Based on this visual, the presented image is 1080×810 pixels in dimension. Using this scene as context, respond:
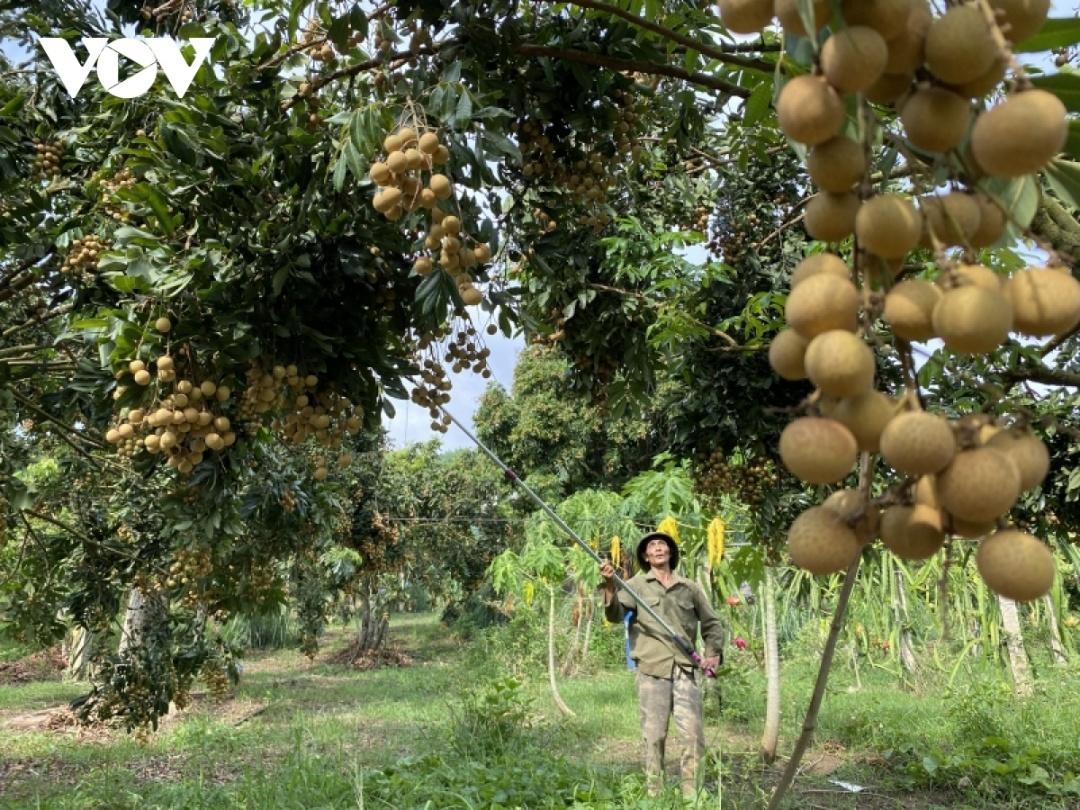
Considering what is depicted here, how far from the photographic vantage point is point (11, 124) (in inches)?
121

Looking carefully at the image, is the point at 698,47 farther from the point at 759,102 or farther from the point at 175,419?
the point at 175,419

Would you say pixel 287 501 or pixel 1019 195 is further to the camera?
pixel 287 501

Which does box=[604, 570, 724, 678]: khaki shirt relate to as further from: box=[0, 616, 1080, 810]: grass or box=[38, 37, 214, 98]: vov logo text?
box=[38, 37, 214, 98]: vov logo text

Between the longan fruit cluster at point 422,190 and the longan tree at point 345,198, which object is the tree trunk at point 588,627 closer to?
the longan tree at point 345,198

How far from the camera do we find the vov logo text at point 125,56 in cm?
214

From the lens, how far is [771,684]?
5.45 metres

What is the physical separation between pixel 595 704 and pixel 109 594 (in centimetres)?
419

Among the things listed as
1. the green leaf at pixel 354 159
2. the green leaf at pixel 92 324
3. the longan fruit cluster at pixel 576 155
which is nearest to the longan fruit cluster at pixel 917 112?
the green leaf at pixel 354 159

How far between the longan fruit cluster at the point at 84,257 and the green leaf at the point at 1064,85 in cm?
272

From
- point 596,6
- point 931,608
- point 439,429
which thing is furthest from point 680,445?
point 931,608

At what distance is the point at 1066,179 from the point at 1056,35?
5.6 inches

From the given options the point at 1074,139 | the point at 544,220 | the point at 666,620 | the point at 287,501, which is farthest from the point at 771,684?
the point at 1074,139

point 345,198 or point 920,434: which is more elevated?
point 345,198

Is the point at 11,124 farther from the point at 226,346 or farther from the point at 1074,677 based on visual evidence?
the point at 1074,677
